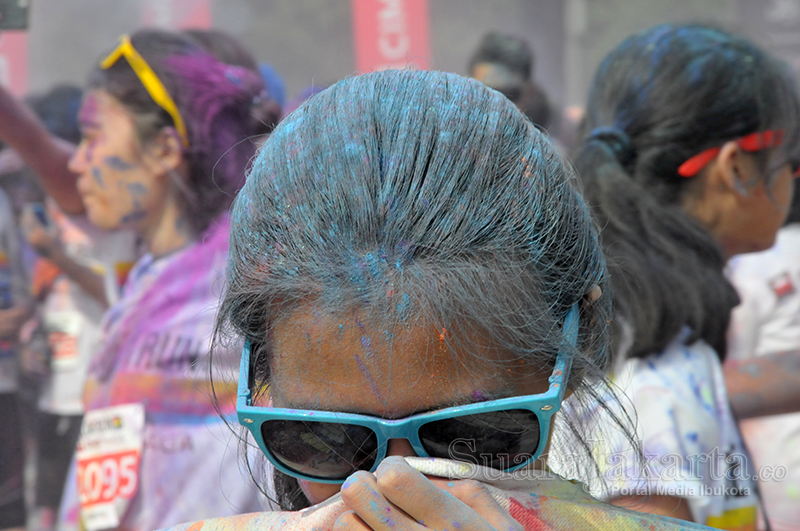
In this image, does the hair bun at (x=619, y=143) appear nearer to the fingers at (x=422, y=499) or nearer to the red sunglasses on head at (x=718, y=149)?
the red sunglasses on head at (x=718, y=149)

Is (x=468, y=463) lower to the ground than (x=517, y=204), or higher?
lower

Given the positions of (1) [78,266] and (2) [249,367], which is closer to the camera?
(2) [249,367]

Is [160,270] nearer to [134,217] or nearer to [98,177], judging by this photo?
[134,217]

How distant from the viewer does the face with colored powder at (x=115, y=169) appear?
8.43 feet

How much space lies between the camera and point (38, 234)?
11.3ft

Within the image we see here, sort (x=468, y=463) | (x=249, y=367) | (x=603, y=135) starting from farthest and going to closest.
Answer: (x=603, y=135)
(x=249, y=367)
(x=468, y=463)

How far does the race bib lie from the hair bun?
1.74 meters

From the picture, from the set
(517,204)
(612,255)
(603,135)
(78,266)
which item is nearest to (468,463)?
(517,204)

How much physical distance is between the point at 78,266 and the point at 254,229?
2.91 m

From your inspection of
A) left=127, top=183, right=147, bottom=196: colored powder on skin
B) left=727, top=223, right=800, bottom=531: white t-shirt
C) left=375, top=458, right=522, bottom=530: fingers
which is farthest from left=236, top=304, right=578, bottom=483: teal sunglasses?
left=127, top=183, right=147, bottom=196: colored powder on skin

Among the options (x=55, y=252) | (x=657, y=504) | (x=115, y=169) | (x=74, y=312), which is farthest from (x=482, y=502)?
(x=55, y=252)

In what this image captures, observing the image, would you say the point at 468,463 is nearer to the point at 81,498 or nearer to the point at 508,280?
the point at 508,280

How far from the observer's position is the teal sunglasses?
0.79m

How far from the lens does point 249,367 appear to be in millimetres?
938
